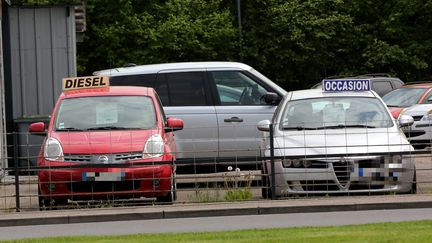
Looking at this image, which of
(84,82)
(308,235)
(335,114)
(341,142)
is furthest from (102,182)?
(308,235)

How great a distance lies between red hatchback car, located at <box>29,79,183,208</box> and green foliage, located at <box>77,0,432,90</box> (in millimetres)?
27077

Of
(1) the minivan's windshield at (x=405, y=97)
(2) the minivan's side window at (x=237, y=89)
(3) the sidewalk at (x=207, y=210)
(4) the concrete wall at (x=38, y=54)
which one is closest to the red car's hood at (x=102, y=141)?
(3) the sidewalk at (x=207, y=210)

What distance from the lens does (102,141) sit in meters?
13.5

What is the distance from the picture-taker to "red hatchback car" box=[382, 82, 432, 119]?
2430 centimetres

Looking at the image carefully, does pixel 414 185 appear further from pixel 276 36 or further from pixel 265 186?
pixel 276 36

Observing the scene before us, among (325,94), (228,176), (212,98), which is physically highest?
(212,98)

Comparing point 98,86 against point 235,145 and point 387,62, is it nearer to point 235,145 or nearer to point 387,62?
point 235,145

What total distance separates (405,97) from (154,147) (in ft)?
43.1

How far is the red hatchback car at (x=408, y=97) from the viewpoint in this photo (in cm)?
2430

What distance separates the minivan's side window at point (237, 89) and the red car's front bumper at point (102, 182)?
12.5 ft

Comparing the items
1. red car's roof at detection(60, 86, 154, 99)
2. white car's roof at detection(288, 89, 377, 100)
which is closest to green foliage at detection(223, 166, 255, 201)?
white car's roof at detection(288, 89, 377, 100)

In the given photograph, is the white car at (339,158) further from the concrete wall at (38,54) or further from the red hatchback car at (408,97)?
the red hatchback car at (408,97)

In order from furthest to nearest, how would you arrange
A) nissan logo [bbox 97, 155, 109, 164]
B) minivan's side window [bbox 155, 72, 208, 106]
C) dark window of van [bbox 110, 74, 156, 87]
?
1. dark window of van [bbox 110, 74, 156, 87]
2. minivan's side window [bbox 155, 72, 208, 106]
3. nissan logo [bbox 97, 155, 109, 164]

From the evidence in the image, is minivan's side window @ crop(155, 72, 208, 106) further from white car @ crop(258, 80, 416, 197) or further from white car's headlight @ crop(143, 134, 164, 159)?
→ white car's headlight @ crop(143, 134, 164, 159)
